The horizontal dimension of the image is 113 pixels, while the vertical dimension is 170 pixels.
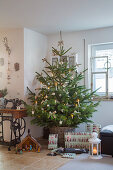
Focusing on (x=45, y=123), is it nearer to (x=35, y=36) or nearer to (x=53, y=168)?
(x=53, y=168)

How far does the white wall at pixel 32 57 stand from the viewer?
5.39m

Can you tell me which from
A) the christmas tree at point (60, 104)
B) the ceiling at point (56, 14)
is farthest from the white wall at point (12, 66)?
the christmas tree at point (60, 104)

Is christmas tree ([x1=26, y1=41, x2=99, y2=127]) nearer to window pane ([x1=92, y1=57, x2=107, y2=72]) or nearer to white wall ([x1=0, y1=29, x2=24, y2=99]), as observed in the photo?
white wall ([x1=0, y1=29, x2=24, y2=99])

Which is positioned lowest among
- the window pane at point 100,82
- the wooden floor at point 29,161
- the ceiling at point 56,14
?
the wooden floor at point 29,161

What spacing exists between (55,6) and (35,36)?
5.53 ft

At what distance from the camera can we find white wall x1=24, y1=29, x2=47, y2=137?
212 inches

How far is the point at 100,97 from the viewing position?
546 centimetres

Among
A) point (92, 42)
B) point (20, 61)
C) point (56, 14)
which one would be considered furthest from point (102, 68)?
point (20, 61)

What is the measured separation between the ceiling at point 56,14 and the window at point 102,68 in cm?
54

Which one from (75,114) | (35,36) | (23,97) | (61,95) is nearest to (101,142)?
(75,114)

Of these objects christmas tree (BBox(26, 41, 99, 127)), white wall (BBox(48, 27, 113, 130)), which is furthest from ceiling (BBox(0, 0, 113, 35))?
christmas tree (BBox(26, 41, 99, 127))

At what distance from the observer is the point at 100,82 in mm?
5516

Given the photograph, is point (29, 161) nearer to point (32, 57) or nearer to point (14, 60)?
point (14, 60)

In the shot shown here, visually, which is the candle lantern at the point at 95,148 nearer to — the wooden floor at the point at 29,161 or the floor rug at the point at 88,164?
the floor rug at the point at 88,164
